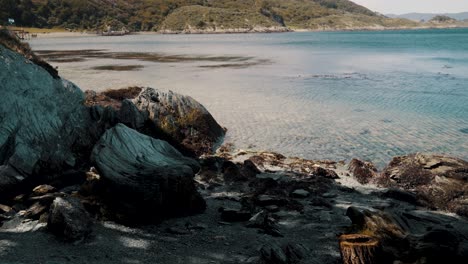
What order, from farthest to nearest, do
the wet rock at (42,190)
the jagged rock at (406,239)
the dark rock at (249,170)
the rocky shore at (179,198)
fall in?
the dark rock at (249,170)
the wet rock at (42,190)
the rocky shore at (179,198)
the jagged rock at (406,239)

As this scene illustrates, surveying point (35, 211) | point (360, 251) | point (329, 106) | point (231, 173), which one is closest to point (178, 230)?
A: point (35, 211)

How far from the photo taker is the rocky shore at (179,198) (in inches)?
262

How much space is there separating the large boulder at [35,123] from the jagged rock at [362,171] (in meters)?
7.91

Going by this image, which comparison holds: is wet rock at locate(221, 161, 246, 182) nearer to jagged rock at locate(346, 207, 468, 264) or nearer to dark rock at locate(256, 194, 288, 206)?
dark rock at locate(256, 194, 288, 206)

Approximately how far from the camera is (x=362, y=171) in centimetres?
1199

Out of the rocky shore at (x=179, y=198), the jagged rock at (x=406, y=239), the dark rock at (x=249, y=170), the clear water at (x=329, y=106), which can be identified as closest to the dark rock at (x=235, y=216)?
the rocky shore at (x=179, y=198)

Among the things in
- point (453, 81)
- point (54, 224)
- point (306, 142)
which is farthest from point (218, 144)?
point (453, 81)

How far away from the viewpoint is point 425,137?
16625 mm

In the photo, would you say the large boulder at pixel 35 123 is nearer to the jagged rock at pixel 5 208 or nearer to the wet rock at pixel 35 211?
the jagged rock at pixel 5 208

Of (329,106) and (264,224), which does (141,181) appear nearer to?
(264,224)

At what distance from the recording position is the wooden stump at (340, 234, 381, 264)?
19.0ft

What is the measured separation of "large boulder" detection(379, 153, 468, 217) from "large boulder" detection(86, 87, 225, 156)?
6486 millimetres

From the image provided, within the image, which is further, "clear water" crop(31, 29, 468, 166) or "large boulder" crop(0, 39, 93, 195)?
"clear water" crop(31, 29, 468, 166)

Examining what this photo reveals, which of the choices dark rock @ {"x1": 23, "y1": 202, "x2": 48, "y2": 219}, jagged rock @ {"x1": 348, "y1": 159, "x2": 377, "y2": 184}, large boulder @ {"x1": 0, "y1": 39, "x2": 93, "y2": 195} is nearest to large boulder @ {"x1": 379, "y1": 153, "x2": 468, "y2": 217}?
jagged rock @ {"x1": 348, "y1": 159, "x2": 377, "y2": 184}
